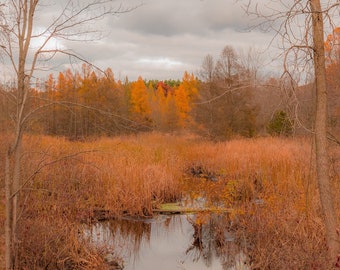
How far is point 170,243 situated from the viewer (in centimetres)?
640

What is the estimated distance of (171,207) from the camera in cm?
803

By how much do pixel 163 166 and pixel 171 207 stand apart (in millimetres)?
2276

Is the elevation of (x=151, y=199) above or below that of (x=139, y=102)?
below

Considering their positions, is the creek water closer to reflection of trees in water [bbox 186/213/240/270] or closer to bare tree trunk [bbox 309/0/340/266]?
reflection of trees in water [bbox 186/213/240/270]

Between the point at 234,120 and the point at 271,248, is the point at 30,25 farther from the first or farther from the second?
the point at 234,120

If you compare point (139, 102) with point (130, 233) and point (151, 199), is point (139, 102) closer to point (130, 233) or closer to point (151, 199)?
point (151, 199)

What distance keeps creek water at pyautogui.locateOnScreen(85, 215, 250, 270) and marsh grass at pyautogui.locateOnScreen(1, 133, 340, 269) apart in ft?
0.80

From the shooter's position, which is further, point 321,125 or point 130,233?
point 130,233

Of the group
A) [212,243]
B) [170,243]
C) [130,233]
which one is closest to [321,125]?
[212,243]

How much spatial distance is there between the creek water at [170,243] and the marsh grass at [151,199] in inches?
9.6

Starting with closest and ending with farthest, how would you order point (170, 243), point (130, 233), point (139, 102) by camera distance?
point (170, 243) < point (130, 233) < point (139, 102)

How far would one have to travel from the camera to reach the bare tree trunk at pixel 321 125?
2.85 meters

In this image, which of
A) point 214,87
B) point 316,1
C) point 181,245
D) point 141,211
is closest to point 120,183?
point 141,211

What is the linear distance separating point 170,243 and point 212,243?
2.53 feet
